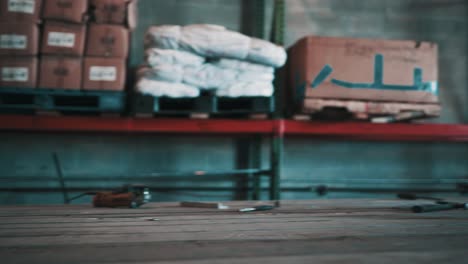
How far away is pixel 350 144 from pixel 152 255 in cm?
498

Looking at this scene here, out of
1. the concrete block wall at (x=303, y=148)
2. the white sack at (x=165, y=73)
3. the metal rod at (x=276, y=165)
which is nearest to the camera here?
the white sack at (x=165, y=73)

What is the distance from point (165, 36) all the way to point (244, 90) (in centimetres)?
90

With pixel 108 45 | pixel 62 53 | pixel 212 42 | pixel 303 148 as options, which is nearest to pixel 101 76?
pixel 108 45

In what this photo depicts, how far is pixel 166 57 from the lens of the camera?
4.03 m

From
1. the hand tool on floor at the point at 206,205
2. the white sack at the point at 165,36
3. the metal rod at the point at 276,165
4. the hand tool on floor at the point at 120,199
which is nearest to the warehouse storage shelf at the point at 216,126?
the metal rod at the point at 276,165

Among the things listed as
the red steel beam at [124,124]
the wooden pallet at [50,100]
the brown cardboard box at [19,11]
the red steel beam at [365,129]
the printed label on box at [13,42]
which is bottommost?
the red steel beam at [124,124]

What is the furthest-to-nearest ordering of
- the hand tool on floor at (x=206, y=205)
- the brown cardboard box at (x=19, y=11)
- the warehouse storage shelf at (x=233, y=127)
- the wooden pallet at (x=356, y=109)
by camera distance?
the wooden pallet at (x=356, y=109) → the warehouse storage shelf at (x=233, y=127) → the brown cardboard box at (x=19, y=11) → the hand tool on floor at (x=206, y=205)

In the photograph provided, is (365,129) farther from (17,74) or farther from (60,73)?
(17,74)

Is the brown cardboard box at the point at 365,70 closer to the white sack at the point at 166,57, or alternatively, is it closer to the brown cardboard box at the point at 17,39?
the white sack at the point at 166,57

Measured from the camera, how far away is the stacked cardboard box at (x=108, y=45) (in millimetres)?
4125

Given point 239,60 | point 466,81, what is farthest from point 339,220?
point 466,81

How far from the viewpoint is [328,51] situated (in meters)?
4.53

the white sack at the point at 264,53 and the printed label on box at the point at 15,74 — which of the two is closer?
the printed label on box at the point at 15,74

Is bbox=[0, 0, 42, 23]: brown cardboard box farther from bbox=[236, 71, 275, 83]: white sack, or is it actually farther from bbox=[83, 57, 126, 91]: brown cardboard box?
bbox=[236, 71, 275, 83]: white sack
